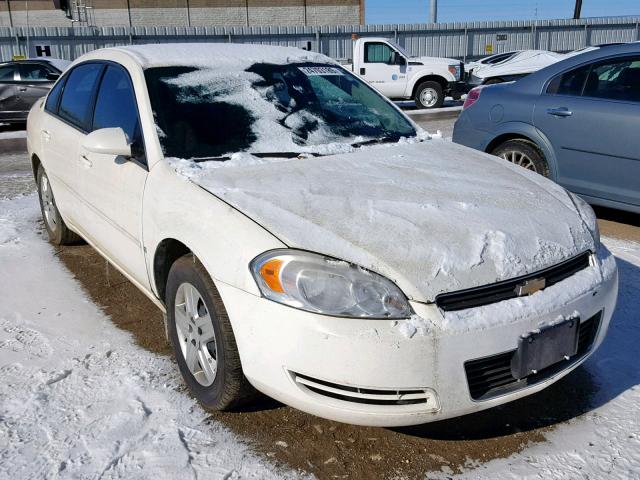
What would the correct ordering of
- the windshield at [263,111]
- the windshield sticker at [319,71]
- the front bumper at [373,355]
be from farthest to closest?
1. the windshield sticker at [319,71]
2. the windshield at [263,111]
3. the front bumper at [373,355]

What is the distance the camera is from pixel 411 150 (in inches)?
136

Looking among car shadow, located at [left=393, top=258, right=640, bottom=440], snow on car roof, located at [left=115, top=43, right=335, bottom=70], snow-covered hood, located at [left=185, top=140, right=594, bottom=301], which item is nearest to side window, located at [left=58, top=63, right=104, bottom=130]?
snow on car roof, located at [left=115, top=43, right=335, bottom=70]

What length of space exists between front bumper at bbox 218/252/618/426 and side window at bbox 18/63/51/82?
12648 mm

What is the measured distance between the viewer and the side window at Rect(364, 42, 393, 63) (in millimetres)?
16750

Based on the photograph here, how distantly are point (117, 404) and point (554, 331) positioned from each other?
6.27 feet

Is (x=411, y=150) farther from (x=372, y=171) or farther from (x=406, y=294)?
(x=406, y=294)

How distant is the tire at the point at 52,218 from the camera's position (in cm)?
479

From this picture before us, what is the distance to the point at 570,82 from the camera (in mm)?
5355

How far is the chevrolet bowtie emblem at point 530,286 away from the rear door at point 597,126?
296 cm

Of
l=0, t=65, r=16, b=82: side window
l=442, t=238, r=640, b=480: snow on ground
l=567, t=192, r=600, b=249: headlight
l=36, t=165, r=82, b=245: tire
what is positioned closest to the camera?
l=442, t=238, r=640, b=480: snow on ground

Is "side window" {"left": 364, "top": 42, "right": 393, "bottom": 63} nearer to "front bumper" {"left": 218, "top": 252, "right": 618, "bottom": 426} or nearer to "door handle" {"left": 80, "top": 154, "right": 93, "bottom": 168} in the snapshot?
"door handle" {"left": 80, "top": 154, "right": 93, "bottom": 168}

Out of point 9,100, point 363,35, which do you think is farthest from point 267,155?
point 363,35

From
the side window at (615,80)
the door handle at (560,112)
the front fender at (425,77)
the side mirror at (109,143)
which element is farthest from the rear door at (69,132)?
the front fender at (425,77)

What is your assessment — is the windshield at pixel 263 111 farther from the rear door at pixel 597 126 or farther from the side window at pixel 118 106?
the rear door at pixel 597 126
